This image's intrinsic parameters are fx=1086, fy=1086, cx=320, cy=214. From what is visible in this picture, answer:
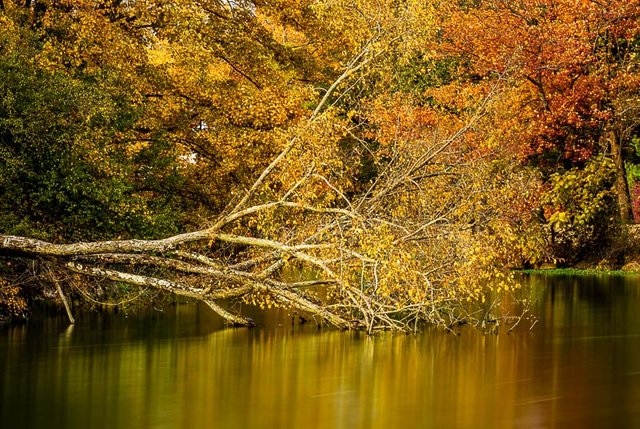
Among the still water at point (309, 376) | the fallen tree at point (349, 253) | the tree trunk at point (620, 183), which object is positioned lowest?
the still water at point (309, 376)

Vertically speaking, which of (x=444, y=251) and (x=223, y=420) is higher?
(x=444, y=251)

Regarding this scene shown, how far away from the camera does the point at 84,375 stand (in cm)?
1661

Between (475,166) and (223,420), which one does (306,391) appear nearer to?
(223,420)

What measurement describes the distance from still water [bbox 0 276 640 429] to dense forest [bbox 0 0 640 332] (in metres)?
0.84

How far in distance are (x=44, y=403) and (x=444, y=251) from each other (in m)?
8.28

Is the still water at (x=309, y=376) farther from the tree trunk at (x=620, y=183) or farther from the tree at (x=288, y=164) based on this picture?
the tree trunk at (x=620, y=183)

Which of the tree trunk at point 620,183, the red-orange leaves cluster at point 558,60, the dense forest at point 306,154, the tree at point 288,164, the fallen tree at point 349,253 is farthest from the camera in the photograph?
the tree trunk at point 620,183

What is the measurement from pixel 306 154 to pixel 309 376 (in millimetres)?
5540

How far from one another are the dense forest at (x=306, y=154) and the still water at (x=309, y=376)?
2.74ft

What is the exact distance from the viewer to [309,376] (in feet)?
53.9

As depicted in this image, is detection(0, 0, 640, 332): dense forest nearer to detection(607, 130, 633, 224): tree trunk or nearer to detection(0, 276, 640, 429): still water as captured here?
detection(607, 130, 633, 224): tree trunk

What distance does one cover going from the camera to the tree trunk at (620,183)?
38.6m

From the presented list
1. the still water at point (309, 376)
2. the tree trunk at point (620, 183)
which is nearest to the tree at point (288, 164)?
the still water at point (309, 376)

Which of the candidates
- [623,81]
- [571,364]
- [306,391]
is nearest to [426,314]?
[571,364]
